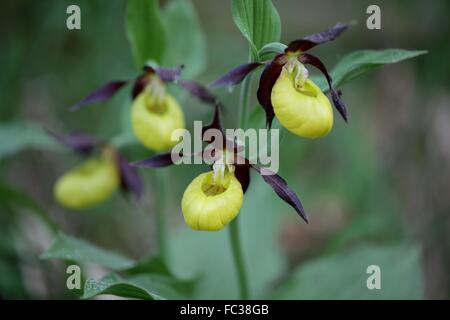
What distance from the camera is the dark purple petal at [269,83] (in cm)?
115

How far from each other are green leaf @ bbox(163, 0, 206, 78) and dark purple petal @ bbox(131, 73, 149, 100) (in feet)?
0.78

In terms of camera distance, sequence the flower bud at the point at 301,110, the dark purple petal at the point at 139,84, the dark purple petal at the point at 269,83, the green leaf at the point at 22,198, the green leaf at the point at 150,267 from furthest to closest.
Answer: the green leaf at the point at 22,198, the dark purple petal at the point at 139,84, the green leaf at the point at 150,267, the dark purple petal at the point at 269,83, the flower bud at the point at 301,110

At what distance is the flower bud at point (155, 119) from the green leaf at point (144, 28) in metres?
0.16

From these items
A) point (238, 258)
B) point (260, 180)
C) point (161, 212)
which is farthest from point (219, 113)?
point (260, 180)

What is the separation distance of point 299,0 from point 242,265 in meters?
3.07

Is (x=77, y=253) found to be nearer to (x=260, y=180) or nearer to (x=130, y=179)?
(x=130, y=179)

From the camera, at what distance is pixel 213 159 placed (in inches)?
48.1

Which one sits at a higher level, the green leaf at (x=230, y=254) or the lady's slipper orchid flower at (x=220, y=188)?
the lady's slipper orchid flower at (x=220, y=188)

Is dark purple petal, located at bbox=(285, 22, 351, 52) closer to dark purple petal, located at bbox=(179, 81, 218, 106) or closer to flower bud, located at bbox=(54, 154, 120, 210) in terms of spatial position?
dark purple petal, located at bbox=(179, 81, 218, 106)

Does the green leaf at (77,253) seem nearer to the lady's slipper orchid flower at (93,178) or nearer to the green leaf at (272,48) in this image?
the lady's slipper orchid flower at (93,178)

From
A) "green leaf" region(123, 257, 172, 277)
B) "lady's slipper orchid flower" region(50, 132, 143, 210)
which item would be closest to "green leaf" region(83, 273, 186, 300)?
"green leaf" region(123, 257, 172, 277)

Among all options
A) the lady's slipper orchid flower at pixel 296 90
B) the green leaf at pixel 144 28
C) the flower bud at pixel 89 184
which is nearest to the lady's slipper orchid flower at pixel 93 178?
the flower bud at pixel 89 184

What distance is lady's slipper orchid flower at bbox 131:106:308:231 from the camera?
108cm

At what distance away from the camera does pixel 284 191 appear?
1143mm
